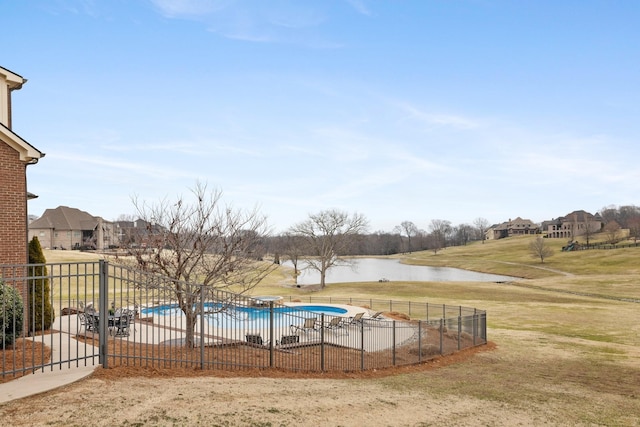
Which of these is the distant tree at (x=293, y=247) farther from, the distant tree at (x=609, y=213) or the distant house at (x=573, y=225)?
the distant tree at (x=609, y=213)

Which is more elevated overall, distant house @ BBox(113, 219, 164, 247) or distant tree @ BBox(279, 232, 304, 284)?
distant house @ BBox(113, 219, 164, 247)

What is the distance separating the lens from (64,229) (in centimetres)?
7850

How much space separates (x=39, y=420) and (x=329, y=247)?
58.2 metres

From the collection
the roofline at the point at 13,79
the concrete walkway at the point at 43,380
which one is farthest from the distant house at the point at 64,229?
the concrete walkway at the point at 43,380

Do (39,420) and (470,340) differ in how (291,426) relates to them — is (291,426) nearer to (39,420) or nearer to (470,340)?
(39,420)

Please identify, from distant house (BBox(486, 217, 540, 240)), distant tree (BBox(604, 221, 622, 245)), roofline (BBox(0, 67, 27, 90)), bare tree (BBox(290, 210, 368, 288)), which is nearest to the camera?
roofline (BBox(0, 67, 27, 90))

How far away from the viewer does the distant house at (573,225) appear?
469 ft

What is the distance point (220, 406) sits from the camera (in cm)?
745

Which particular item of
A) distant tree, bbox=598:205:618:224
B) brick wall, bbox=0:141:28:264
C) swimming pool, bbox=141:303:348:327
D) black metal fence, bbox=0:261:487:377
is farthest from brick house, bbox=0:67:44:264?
distant tree, bbox=598:205:618:224

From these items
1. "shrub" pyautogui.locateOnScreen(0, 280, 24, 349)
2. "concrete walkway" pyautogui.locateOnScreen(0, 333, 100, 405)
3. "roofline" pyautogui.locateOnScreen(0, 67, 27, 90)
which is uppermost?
"roofline" pyautogui.locateOnScreen(0, 67, 27, 90)

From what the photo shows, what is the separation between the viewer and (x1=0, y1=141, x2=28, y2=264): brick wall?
14250 millimetres

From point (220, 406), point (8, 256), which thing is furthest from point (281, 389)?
point (8, 256)

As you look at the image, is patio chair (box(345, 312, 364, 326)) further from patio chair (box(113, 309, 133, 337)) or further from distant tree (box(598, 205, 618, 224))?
distant tree (box(598, 205, 618, 224))

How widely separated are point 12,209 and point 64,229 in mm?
72121
